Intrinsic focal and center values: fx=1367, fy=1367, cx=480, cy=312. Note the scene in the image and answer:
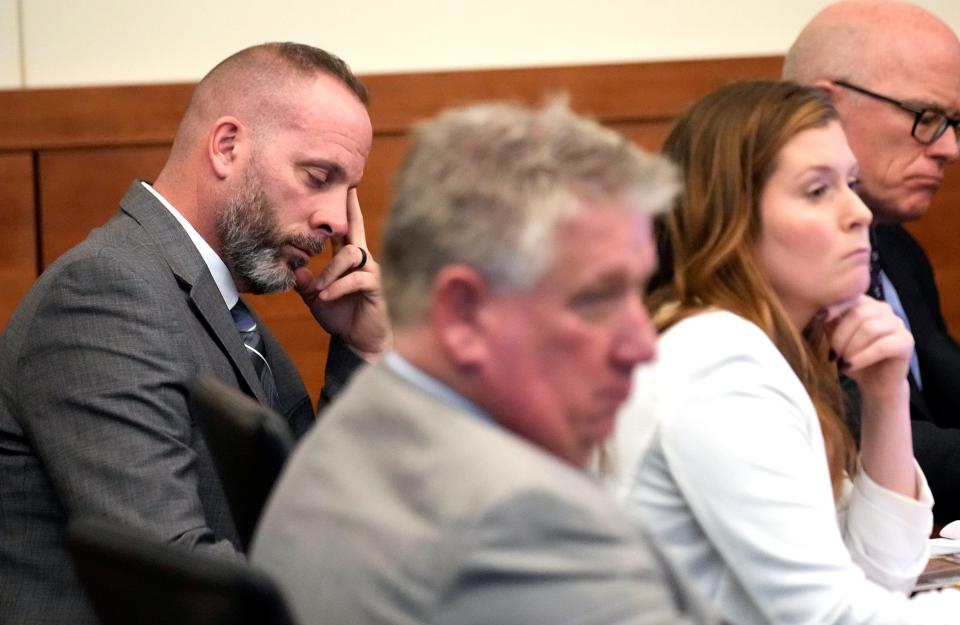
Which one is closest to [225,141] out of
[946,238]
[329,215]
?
[329,215]

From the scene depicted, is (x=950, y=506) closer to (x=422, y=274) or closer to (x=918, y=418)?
(x=918, y=418)

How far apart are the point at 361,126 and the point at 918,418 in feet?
4.39

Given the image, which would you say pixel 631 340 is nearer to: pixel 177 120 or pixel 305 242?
pixel 305 242

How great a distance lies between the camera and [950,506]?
2.61 meters

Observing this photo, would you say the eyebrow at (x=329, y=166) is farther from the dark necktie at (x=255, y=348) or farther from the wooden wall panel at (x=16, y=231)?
the wooden wall panel at (x=16, y=231)

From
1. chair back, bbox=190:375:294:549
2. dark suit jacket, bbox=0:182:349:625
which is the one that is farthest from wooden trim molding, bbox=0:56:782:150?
chair back, bbox=190:375:294:549

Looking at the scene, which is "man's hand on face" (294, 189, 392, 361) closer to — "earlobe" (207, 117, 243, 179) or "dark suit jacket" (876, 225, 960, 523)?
"earlobe" (207, 117, 243, 179)

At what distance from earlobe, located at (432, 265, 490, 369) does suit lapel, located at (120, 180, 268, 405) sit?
1.33m

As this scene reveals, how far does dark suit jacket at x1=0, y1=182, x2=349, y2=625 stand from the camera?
205 centimetres

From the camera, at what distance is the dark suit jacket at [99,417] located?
6.73 feet

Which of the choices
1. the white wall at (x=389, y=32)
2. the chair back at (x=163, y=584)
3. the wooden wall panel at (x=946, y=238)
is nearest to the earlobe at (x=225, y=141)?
the white wall at (x=389, y=32)

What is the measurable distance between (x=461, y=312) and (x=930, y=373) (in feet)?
7.68

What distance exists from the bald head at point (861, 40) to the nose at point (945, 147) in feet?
0.60

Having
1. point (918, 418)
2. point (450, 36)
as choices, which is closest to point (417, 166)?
point (918, 418)
